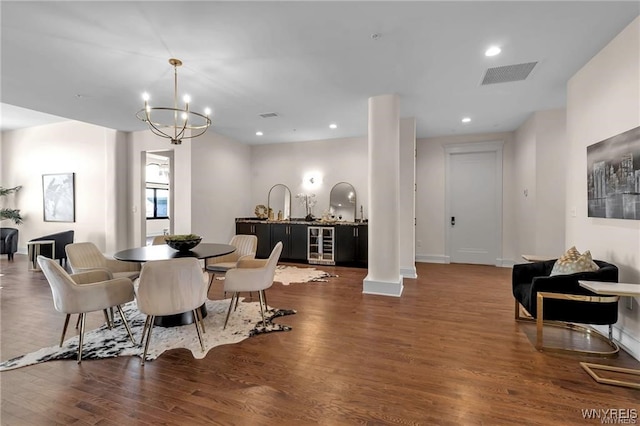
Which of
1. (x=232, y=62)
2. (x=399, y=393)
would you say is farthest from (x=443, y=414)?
(x=232, y=62)

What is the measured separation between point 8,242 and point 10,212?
43.4 inches

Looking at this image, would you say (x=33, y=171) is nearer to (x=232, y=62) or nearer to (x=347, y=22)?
(x=232, y=62)

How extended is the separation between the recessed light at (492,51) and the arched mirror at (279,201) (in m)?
5.27

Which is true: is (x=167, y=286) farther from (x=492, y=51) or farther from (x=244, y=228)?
(x=244, y=228)

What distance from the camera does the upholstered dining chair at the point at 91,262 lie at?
328 cm

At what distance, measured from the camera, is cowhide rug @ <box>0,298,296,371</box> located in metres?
2.54

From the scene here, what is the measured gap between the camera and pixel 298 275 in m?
5.52

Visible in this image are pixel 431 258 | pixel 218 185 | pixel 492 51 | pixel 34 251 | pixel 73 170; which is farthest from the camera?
pixel 73 170

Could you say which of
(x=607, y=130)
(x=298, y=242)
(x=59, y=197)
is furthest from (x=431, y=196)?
(x=59, y=197)

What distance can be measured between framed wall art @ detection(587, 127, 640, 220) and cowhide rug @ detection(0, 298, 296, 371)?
132 inches

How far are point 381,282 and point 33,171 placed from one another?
9.37 metres

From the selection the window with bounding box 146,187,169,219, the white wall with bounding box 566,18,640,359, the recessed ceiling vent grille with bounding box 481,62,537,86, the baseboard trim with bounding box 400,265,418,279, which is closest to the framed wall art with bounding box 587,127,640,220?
the white wall with bounding box 566,18,640,359

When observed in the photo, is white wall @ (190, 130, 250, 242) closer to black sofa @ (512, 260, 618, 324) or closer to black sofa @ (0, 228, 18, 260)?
black sofa @ (0, 228, 18, 260)

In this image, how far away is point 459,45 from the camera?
9.44 feet
